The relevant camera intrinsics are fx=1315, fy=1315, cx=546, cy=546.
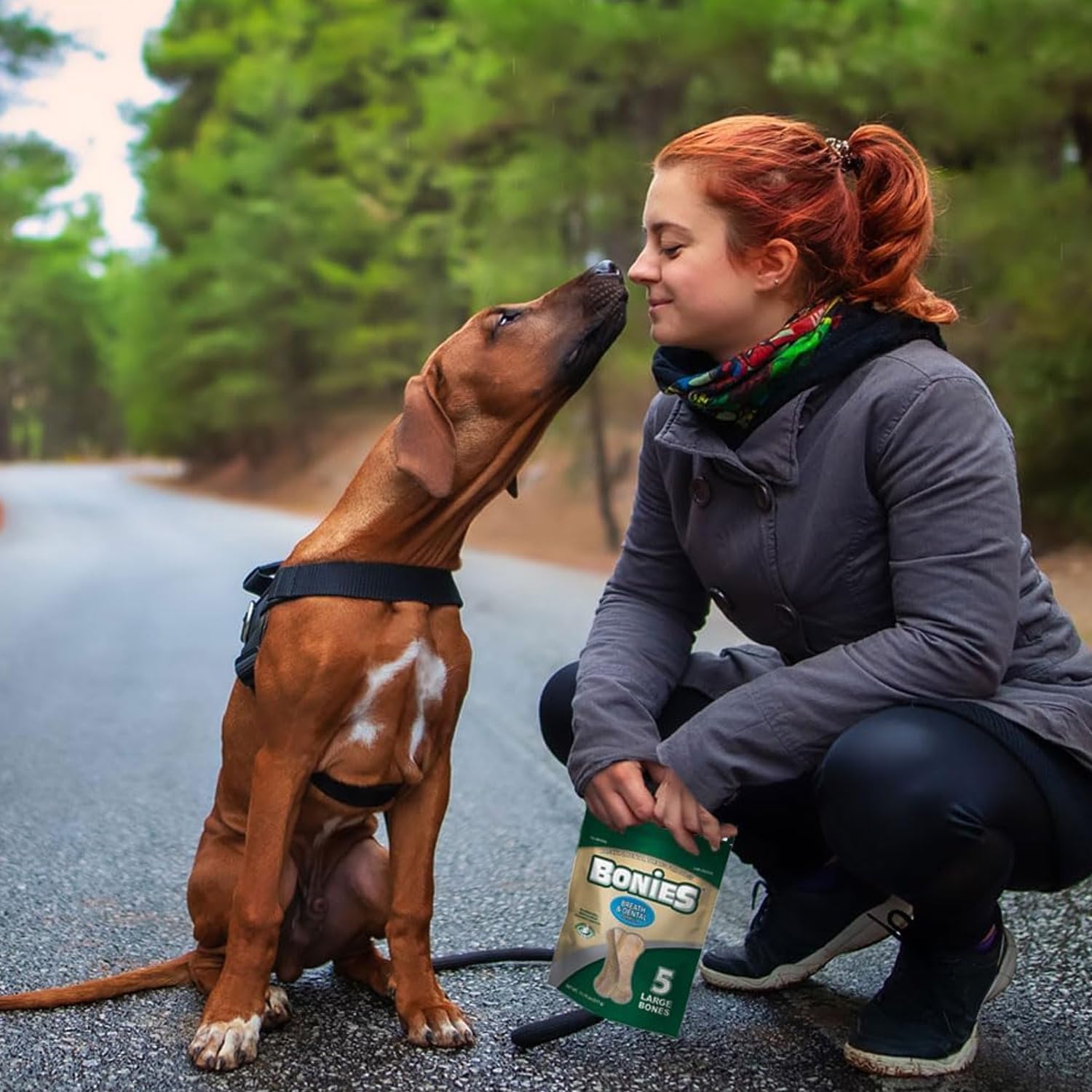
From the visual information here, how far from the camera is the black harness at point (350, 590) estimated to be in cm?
247

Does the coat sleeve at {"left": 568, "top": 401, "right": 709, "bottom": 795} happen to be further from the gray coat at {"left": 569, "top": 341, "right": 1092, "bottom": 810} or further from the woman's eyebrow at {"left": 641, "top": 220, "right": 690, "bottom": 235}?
the woman's eyebrow at {"left": 641, "top": 220, "right": 690, "bottom": 235}

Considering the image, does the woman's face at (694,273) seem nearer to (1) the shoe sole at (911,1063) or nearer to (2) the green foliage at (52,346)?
(1) the shoe sole at (911,1063)

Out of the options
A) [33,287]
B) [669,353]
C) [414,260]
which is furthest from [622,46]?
[33,287]

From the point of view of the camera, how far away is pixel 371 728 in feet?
8.11

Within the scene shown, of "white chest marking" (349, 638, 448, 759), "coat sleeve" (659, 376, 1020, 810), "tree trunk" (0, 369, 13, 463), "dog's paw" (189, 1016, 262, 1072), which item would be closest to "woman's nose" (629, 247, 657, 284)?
"coat sleeve" (659, 376, 1020, 810)

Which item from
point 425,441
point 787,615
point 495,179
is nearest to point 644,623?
point 787,615

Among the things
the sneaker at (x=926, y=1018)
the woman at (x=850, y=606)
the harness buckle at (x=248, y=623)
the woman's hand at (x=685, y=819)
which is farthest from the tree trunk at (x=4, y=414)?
the sneaker at (x=926, y=1018)

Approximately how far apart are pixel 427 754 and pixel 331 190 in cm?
3090

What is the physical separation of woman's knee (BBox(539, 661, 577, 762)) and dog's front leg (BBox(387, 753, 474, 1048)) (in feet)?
1.08

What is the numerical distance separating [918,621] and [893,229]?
2.48 feet

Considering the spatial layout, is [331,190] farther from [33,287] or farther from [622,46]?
[33,287]

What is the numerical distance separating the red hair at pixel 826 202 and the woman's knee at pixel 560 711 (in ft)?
3.12

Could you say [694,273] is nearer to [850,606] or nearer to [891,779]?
[850,606]

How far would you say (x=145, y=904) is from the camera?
3309 millimetres
